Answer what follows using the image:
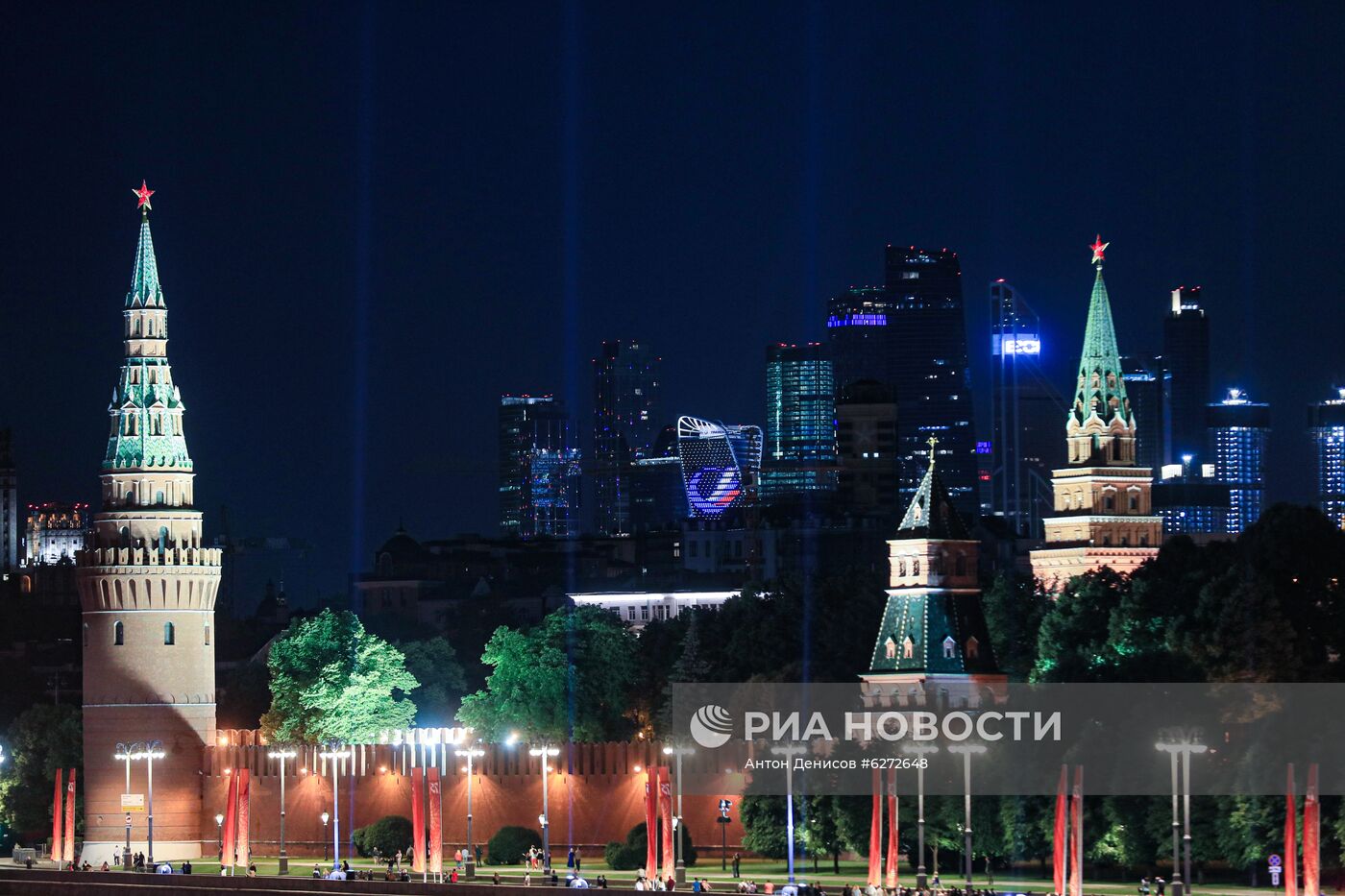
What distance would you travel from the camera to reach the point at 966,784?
331 ft

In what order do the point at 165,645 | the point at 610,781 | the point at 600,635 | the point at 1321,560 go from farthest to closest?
the point at 600,635 < the point at 165,645 < the point at 610,781 < the point at 1321,560

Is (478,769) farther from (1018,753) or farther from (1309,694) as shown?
(1309,694)

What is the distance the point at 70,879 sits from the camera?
354 ft

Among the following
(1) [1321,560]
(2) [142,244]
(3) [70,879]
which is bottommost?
(3) [70,879]

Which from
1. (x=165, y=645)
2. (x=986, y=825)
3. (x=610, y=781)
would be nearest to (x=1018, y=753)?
(x=986, y=825)

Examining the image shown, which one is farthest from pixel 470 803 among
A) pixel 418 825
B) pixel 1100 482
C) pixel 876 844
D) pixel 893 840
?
pixel 1100 482

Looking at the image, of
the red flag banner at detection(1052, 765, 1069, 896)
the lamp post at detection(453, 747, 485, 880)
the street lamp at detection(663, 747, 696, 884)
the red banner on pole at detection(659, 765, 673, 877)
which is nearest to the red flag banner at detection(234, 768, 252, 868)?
the lamp post at detection(453, 747, 485, 880)

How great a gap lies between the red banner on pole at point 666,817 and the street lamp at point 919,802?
7.77 meters

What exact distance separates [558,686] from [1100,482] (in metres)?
32.4

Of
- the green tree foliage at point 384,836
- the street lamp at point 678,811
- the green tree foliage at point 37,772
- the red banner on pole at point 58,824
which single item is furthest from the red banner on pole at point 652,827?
the green tree foliage at point 37,772

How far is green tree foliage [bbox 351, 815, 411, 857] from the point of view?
405 feet

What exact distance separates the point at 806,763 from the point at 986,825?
10476mm

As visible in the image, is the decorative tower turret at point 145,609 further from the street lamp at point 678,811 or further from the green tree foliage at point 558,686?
the street lamp at point 678,811

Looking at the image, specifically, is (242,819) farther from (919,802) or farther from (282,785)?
(919,802)
